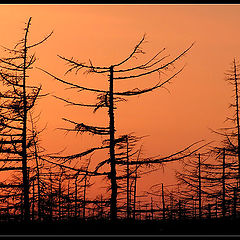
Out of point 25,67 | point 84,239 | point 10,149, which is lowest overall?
point 84,239

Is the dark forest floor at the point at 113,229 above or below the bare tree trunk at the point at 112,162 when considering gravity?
below

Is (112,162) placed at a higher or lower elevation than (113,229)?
higher

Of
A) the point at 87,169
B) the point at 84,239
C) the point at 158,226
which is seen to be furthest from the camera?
the point at 87,169

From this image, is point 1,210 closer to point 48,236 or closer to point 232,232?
point 48,236

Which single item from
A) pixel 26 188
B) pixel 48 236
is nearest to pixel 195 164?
pixel 26 188

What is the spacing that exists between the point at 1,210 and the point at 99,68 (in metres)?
9.19

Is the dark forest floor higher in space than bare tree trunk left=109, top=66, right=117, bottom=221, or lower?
lower

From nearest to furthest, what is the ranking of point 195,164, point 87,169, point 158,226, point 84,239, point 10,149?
point 84,239
point 158,226
point 87,169
point 10,149
point 195,164

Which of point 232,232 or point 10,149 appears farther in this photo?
point 10,149

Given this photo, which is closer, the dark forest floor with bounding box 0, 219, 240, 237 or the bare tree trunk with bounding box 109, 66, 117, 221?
the dark forest floor with bounding box 0, 219, 240, 237

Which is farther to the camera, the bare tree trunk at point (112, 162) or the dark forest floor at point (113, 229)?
the bare tree trunk at point (112, 162)

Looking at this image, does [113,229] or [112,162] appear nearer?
[113,229]

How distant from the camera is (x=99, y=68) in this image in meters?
19.9

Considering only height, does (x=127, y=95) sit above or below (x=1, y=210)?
above
